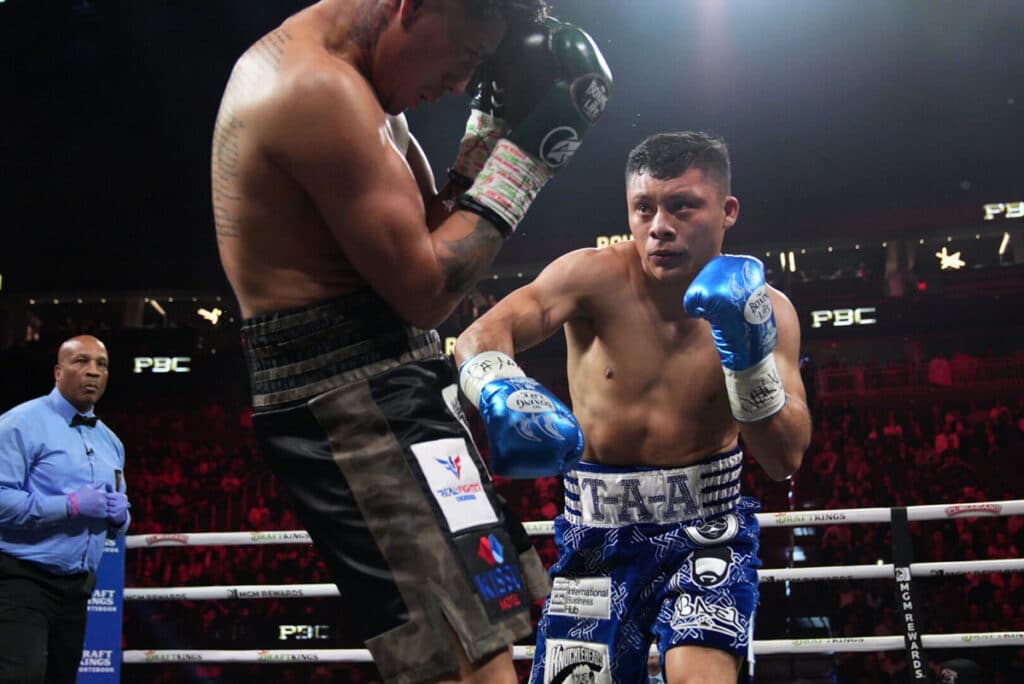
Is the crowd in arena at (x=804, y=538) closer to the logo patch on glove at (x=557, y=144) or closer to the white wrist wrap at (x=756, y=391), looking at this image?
the white wrist wrap at (x=756, y=391)

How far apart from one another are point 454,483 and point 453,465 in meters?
0.02

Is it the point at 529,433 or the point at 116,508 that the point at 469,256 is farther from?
the point at 116,508

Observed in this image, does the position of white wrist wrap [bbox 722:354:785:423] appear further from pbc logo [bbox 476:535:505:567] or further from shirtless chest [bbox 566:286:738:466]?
pbc logo [bbox 476:535:505:567]

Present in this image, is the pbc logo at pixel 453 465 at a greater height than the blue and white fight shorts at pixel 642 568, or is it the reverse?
the pbc logo at pixel 453 465

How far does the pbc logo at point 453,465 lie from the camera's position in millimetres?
1182

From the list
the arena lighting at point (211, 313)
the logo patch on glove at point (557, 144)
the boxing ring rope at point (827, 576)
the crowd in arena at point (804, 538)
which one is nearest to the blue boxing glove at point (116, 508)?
the boxing ring rope at point (827, 576)

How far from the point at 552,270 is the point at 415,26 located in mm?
974

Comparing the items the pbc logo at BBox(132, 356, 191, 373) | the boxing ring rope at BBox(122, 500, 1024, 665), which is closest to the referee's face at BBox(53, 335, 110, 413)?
the boxing ring rope at BBox(122, 500, 1024, 665)

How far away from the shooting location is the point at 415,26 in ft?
4.00

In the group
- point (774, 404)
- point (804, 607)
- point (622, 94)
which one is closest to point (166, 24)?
point (622, 94)

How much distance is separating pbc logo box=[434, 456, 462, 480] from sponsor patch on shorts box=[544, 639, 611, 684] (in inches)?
36.2

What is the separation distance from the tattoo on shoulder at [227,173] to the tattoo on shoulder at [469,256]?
280 mm

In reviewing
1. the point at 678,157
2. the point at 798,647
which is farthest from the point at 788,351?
the point at 798,647

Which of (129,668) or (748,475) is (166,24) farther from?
(748,475)
